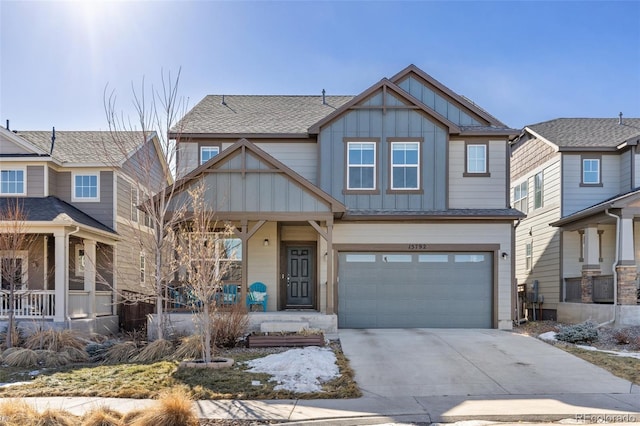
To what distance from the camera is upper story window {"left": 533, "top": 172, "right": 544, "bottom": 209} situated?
20984mm

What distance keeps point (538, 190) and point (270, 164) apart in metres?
11.6

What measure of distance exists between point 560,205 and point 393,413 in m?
13.8

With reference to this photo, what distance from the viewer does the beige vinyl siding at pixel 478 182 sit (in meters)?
17.2

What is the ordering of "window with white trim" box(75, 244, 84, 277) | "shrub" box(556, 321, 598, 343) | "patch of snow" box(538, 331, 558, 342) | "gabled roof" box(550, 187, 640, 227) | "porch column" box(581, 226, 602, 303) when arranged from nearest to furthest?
"shrub" box(556, 321, 598, 343) < "patch of snow" box(538, 331, 558, 342) < "gabled roof" box(550, 187, 640, 227) < "porch column" box(581, 226, 602, 303) < "window with white trim" box(75, 244, 84, 277)

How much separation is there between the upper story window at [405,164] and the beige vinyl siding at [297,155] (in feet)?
8.13

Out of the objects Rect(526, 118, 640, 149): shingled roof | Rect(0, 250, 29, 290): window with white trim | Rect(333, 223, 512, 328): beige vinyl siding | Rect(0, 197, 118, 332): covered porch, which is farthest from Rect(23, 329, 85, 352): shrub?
Rect(526, 118, 640, 149): shingled roof

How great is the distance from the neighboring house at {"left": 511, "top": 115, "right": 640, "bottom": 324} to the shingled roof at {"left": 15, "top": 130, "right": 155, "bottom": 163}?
47.2 feet

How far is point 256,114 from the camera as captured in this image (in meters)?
19.3

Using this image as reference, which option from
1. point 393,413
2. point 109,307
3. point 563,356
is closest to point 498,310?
point 563,356

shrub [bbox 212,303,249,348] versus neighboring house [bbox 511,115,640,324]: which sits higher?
neighboring house [bbox 511,115,640,324]

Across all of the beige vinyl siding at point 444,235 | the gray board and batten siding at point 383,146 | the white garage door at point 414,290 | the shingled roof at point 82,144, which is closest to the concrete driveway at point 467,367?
the white garage door at point 414,290

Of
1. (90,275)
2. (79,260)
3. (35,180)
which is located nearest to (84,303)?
(90,275)

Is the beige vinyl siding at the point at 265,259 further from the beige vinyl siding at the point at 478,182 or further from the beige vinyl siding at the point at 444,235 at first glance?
the beige vinyl siding at the point at 478,182

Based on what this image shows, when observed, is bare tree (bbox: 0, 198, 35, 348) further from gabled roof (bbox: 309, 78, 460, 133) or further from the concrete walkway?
gabled roof (bbox: 309, 78, 460, 133)
